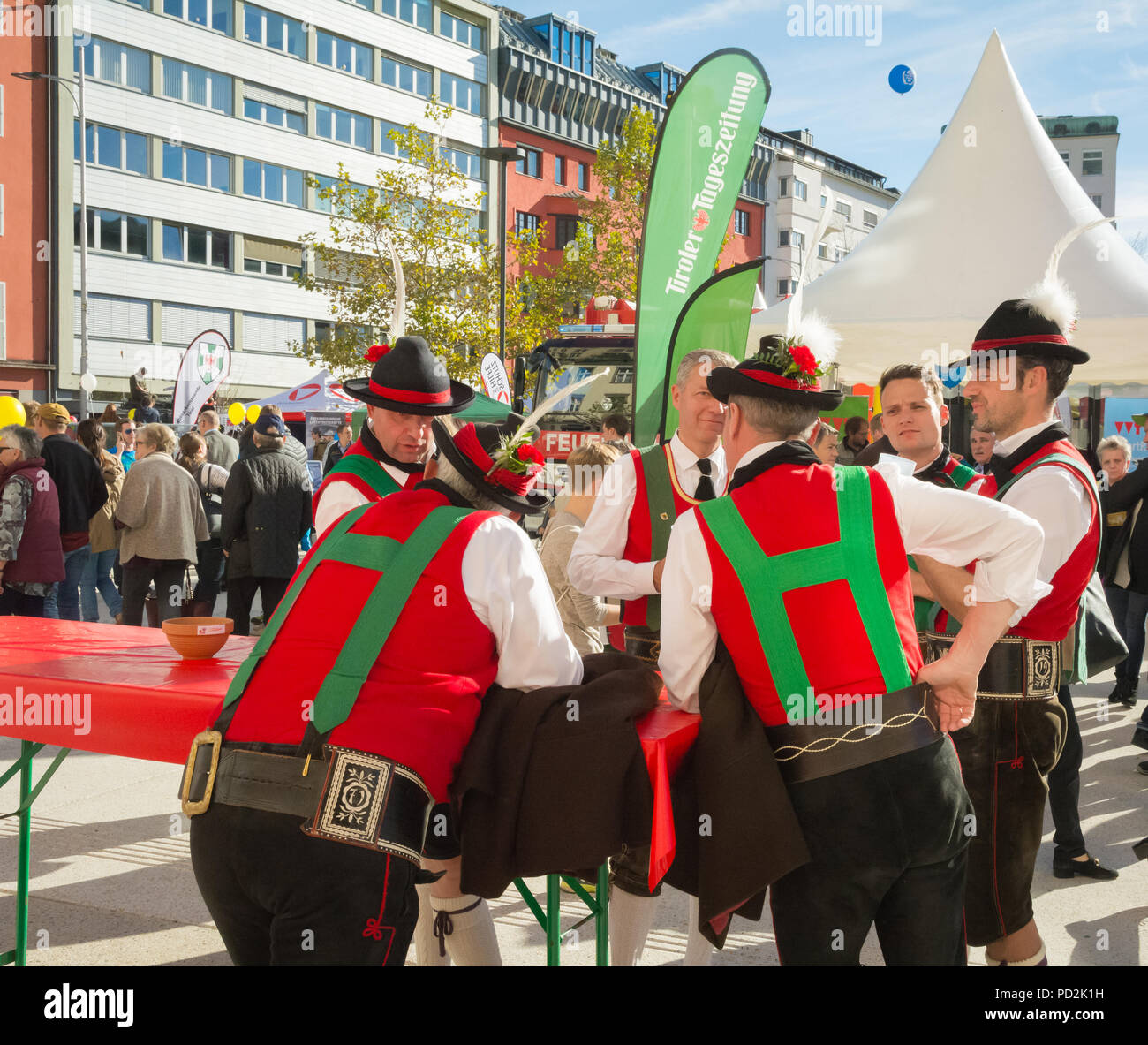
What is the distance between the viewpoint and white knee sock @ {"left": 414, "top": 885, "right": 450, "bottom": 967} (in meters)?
2.78

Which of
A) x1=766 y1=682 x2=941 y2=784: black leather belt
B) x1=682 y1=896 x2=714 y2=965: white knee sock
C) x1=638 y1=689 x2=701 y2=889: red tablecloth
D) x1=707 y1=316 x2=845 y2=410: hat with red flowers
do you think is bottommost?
x1=682 y1=896 x2=714 y2=965: white knee sock

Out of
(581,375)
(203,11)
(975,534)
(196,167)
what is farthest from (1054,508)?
(203,11)

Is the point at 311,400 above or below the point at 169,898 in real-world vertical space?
above

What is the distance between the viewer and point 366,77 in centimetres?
3981

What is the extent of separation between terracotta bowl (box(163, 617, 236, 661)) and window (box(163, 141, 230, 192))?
114 ft

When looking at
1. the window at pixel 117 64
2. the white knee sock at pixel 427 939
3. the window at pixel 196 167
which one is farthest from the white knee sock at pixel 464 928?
the window at pixel 196 167

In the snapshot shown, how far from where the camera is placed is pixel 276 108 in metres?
37.1

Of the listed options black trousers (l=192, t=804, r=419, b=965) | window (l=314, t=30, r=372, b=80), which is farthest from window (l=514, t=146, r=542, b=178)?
black trousers (l=192, t=804, r=419, b=965)

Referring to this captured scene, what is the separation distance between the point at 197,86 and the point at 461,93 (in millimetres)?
11811

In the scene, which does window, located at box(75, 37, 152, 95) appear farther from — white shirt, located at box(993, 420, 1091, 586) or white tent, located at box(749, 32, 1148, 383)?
white shirt, located at box(993, 420, 1091, 586)

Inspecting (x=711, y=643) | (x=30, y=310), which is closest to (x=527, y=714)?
(x=711, y=643)

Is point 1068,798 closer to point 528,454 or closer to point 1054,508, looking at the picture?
point 1054,508
